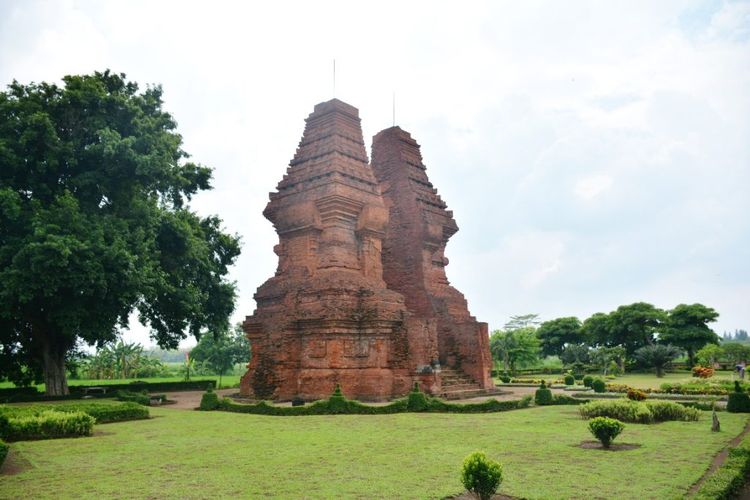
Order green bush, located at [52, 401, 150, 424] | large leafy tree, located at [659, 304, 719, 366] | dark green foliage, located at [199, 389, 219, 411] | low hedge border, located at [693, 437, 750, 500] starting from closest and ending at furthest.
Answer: low hedge border, located at [693, 437, 750, 500], green bush, located at [52, 401, 150, 424], dark green foliage, located at [199, 389, 219, 411], large leafy tree, located at [659, 304, 719, 366]

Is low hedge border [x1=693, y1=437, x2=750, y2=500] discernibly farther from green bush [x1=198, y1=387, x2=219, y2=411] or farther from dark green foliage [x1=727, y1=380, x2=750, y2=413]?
green bush [x1=198, y1=387, x2=219, y2=411]

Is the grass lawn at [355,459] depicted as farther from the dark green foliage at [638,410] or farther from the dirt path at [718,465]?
the dark green foliage at [638,410]

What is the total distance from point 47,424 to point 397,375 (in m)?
9.00

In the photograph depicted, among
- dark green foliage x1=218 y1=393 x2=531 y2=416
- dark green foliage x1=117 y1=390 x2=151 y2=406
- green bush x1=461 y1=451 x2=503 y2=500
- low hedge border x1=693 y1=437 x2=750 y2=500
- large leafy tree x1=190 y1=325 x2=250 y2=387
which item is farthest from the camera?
large leafy tree x1=190 y1=325 x2=250 y2=387

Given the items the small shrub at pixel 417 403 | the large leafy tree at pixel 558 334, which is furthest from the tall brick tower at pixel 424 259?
the large leafy tree at pixel 558 334

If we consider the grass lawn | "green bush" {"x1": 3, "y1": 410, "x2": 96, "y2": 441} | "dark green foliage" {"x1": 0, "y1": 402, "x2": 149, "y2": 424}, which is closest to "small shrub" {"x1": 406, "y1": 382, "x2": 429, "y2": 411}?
the grass lawn

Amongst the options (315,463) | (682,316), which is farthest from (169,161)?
(682,316)

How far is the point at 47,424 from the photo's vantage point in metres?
10.5

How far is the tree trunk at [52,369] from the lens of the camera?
19422mm

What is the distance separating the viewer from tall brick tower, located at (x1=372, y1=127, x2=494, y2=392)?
63.0 ft

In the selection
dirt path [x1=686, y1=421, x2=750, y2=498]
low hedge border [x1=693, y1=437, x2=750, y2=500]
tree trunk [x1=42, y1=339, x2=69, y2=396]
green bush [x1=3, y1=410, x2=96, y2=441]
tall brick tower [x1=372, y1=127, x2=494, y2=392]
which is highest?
tall brick tower [x1=372, y1=127, x2=494, y2=392]

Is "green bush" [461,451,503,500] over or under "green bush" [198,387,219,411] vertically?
over

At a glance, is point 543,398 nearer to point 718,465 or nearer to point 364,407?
point 364,407

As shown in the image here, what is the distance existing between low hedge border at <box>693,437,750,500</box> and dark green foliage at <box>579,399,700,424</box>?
13.4 feet
